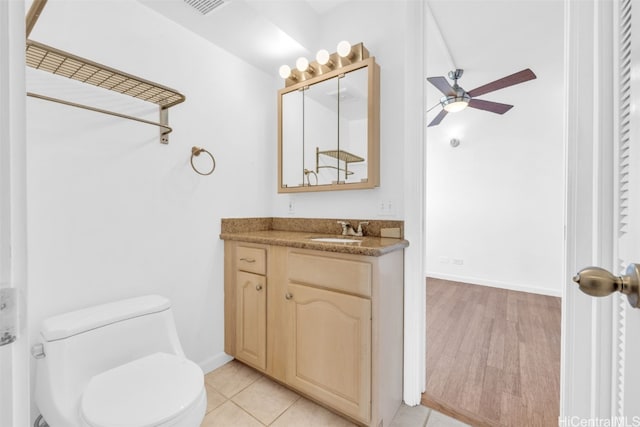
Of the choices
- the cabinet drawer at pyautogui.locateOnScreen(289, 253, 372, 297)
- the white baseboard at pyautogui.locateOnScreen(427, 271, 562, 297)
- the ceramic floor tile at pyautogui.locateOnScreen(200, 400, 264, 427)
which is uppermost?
the cabinet drawer at pyautogui.locateOnScreen(289, 253, 372, 297)

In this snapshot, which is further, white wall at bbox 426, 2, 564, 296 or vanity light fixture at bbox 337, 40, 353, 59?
white wall at bbox 426, 2, 564, 296

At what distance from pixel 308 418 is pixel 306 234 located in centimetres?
112

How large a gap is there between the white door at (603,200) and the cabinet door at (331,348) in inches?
30.8

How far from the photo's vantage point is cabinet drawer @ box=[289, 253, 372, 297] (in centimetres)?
131

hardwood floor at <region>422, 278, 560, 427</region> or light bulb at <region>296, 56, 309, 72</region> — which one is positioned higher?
light bulb at <region>296, 56, 309, 72</region>

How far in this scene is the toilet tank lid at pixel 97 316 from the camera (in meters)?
1.12

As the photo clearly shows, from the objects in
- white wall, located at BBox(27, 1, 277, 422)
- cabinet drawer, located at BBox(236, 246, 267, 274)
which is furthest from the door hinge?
cabinet drawer, located at BBox(236, 246, 267, 274)

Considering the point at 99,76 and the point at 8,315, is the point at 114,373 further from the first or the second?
the point at 99,76

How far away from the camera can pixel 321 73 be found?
6.60 ft

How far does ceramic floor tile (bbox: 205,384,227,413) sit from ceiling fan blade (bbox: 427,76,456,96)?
279cm

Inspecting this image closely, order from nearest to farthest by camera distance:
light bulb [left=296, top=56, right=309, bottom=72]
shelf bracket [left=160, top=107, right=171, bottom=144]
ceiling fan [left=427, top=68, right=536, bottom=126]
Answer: shelf bracket [left=160, top=107, right=171, bottom=144]
light bulb [left=296, top=56, right=309, bottom=72]
ceiling fan [left=427, top=68, right=536, bottom=126]

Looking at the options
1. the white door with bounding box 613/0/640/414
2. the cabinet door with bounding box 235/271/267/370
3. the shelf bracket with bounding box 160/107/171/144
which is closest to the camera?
the white door with bounding box 613/0/640/414
